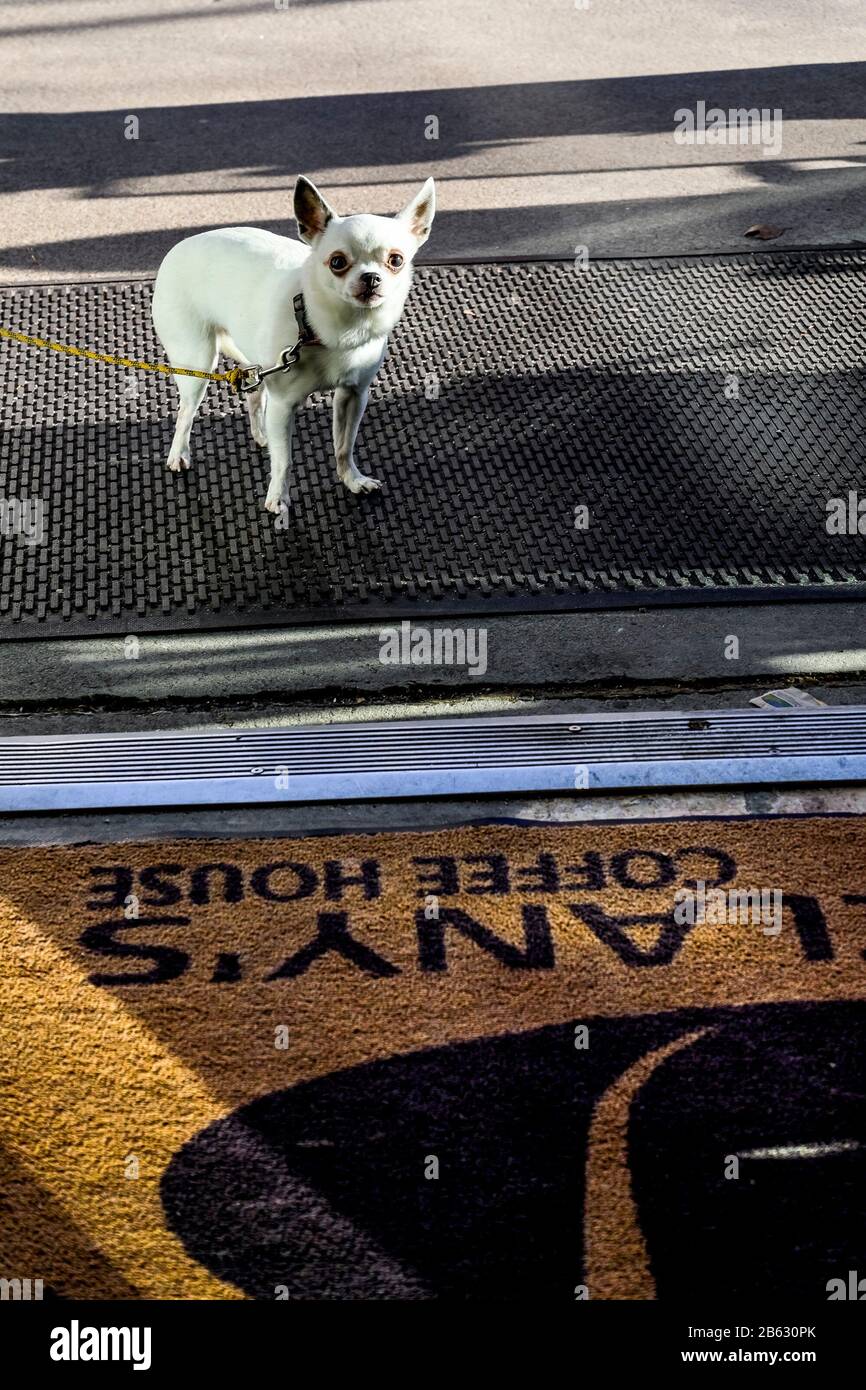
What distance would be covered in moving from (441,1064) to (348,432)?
2.48m

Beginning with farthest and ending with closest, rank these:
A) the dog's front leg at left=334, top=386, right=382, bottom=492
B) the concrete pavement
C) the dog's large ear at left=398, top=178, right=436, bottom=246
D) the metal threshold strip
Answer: the concrete pavement < the dog's front leg at left=334, top=386, right=382, bottom=492 < the dog's large ear at left=398, top=178, right=436, bottom=246 < the metal threshold strip

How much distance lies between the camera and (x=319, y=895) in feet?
10.4

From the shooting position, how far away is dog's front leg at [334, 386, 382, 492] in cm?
457

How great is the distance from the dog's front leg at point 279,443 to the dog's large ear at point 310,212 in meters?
0.48

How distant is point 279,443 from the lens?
451cm

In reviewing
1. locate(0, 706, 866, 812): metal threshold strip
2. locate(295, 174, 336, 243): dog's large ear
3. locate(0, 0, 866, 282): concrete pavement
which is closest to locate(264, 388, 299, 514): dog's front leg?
locate(295, 174, 336, 243): dog's large ear

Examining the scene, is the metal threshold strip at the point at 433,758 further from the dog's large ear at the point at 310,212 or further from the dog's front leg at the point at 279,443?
the dog's large ear at the point at 310,212

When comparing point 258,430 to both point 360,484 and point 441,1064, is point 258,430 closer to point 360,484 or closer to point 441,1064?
point 360,484

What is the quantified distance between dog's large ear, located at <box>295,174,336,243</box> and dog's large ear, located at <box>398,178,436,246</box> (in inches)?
8.6

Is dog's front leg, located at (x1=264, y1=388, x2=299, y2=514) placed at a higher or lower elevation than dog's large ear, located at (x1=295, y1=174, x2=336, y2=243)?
lower

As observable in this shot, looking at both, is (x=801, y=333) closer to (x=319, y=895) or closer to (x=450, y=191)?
(x=450, y=191)

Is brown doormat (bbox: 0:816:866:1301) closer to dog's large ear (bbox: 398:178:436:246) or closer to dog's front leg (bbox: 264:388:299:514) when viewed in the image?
dog's front leg (bbox: 264:388:299:514)

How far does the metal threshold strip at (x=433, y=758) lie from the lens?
3504 mm
